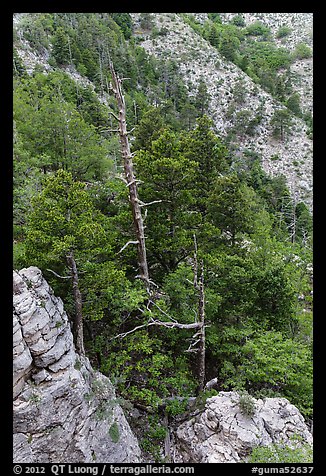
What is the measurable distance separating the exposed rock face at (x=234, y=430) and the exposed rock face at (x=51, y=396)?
2146 millimetres

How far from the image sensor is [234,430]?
29.6 feet

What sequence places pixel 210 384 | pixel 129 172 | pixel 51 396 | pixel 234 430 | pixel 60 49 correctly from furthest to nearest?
pixel 60 49
pixel 210 384
pixel 129 172
pixel 234 430
pixel 51 396

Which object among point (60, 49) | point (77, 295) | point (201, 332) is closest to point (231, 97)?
point (60, 49)

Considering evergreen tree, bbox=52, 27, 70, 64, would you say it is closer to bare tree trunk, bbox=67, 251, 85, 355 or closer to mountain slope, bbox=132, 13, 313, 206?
mountain slope, bbox=132, 13, 313, 206

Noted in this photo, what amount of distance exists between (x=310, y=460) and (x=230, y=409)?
2.53m

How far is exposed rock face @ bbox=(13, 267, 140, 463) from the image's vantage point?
7609mm

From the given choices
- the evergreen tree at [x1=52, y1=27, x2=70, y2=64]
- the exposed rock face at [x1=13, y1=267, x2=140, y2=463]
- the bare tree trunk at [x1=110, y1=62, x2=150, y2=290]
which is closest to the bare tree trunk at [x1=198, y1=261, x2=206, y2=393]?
the bare tree trunk at [x1=110, y1=62, x2=150, y2=290]

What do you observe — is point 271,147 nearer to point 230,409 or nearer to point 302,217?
point 302,217

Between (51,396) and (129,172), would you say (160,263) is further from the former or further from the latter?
(51,396)

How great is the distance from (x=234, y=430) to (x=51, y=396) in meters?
5.47

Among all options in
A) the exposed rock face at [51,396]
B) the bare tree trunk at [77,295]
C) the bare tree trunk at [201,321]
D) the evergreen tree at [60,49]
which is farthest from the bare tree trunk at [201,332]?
the evergreen tree at [60,49]

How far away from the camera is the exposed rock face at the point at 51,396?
25.0 ft

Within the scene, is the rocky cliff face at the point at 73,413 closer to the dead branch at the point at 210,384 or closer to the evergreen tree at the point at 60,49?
the dead branch at the point at 210,384

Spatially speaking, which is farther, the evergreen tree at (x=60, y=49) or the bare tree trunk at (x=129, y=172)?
the evergreen tree at (x=60, y=49)
